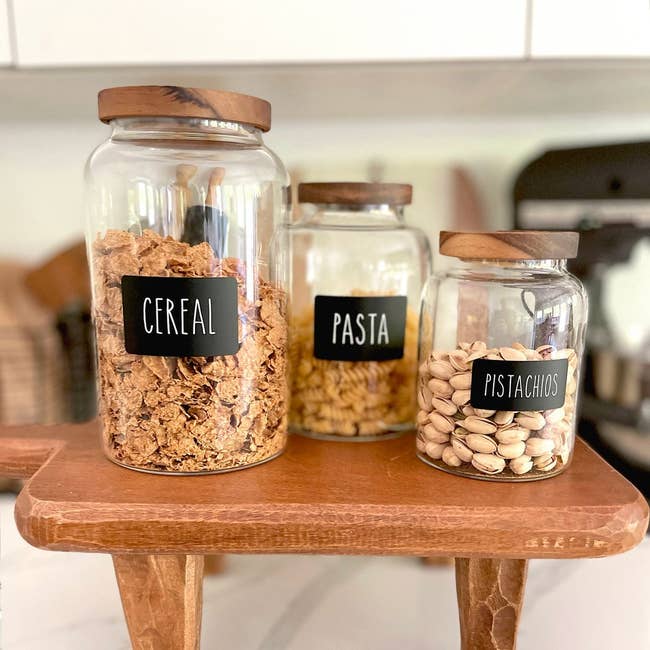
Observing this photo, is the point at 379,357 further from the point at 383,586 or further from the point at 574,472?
the point at 383,586

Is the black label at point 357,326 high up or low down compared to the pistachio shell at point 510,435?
up

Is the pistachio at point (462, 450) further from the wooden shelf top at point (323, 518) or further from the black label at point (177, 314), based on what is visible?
the black label at point (177, 314)

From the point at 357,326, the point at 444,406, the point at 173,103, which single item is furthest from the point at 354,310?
the point at 173,103

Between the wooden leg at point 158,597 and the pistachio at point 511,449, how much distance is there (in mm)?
260

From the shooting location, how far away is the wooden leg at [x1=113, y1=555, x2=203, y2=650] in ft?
1.52

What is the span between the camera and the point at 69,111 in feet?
2.90

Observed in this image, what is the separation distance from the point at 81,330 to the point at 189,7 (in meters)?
0.52

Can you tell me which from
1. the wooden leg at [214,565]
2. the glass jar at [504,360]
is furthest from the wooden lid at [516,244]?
the wooden leg at [214,565]

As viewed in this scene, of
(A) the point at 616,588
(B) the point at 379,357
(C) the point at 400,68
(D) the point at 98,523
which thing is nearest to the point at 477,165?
(C) the point at 400,68

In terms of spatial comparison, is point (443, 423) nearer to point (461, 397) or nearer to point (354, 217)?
point (461, 397)

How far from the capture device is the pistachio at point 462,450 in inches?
19.5

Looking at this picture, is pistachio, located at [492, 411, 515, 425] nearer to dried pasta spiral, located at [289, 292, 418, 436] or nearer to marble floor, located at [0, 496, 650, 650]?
dried pasta spiral, located at [289, 292, 418, 436]

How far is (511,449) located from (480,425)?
0.10ft

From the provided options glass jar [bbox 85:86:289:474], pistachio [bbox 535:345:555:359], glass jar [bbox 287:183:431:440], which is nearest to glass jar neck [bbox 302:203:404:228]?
glass jar [bbox 287:183:431:440]
